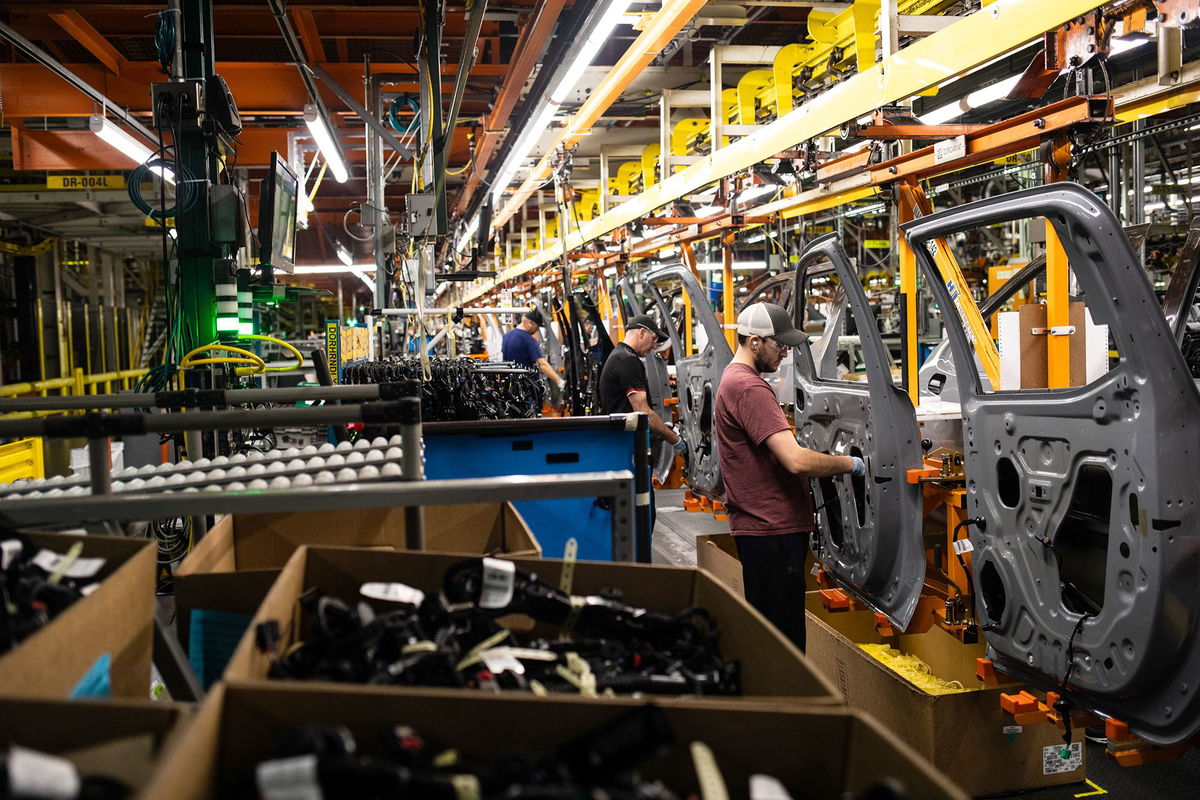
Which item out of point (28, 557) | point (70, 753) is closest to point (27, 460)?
point (28, 557)

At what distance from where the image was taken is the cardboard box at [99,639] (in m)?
1.24

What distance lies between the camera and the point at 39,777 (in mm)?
949

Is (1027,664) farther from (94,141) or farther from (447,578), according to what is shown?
(94,141)

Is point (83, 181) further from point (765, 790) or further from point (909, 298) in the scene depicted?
point (765, 790)

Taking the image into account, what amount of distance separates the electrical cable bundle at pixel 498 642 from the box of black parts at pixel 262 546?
290mm

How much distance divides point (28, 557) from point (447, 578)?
30.0 inches

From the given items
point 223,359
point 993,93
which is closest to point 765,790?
point 993,93

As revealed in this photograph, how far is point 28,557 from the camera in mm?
1646

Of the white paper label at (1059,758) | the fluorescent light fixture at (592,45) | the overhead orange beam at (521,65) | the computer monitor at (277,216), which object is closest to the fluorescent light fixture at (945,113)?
the fluorescent light fixture at (592,45)

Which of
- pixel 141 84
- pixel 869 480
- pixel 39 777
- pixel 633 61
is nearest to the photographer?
pixel 39 777

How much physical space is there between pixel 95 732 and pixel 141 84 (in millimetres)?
7826

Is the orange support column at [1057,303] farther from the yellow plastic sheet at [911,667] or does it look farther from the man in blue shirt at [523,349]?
the man in blue shirt at [523,349]

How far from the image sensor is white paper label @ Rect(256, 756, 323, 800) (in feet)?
3.40

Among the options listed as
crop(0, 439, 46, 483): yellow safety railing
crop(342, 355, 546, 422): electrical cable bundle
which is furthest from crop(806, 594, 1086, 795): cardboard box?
crop(0, 439, 46, 483): yellow safety railing
